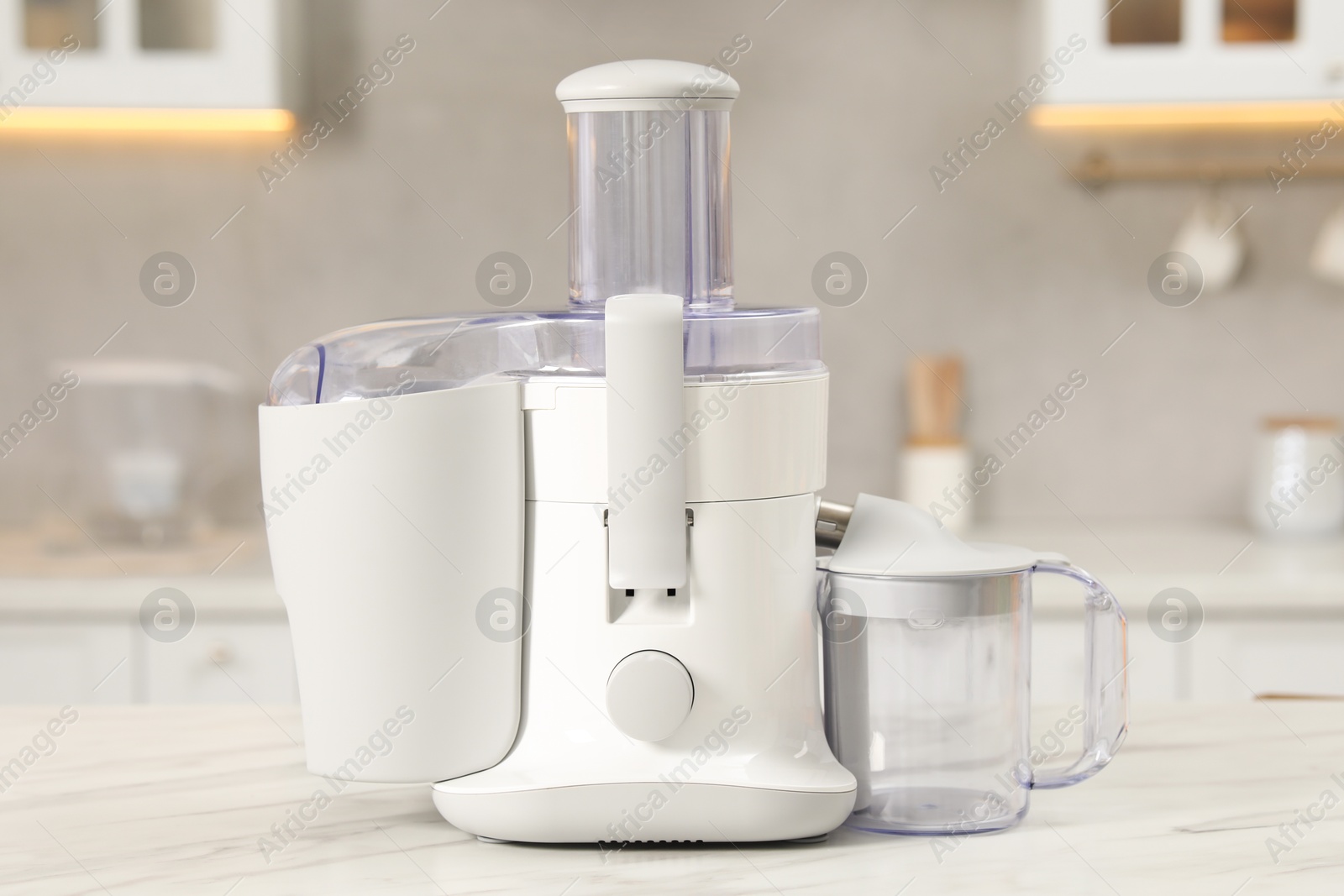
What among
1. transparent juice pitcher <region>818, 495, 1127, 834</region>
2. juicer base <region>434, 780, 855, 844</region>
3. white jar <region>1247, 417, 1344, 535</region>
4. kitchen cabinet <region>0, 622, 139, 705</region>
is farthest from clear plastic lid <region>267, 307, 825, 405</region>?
white jar <region>1247, 417, 1344, 535</region>

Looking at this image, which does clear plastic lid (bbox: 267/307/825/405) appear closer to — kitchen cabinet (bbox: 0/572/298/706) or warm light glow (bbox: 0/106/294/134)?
kitchen cabinet (bbox: 0/572/298/706)

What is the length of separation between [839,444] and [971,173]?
56cm

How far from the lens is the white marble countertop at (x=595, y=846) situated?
647mm

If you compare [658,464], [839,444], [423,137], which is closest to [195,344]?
[423,137]

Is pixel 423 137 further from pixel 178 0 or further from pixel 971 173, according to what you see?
pixel 971 173

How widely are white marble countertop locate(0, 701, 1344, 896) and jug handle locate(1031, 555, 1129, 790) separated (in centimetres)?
3

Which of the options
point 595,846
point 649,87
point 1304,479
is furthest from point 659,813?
point 1304,479

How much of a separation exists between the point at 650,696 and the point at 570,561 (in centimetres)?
9

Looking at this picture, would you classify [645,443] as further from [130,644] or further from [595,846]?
[130,644]

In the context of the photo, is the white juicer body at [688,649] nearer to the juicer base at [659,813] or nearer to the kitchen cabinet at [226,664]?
the juicer base at [659,813]

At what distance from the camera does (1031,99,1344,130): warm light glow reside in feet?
6.77

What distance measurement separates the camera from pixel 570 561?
0.70 metres

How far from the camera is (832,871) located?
26.1 inches

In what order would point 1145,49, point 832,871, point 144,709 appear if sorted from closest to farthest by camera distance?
point 832,871
point 144,709
point 1145,49
